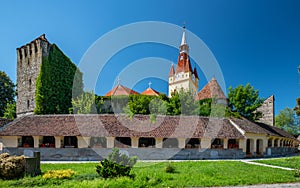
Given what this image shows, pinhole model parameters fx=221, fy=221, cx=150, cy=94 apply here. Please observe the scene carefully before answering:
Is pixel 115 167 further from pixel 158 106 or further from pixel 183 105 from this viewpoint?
pixel 183 105

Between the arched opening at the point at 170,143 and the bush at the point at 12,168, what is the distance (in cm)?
1212

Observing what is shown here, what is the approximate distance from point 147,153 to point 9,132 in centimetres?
1198

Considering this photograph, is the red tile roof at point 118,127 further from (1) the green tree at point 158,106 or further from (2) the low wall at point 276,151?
(1) the green tree at point 158,106

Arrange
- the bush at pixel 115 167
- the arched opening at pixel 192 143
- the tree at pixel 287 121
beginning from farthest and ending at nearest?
the tree at pixel 287 121
the arched opening at pixel 192 143
the bush at pixel 115 167

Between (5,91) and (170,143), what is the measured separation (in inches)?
1429

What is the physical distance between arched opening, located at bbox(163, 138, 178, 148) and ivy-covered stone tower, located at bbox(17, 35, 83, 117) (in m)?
16.0

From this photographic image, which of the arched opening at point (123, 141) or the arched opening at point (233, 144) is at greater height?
the arched opening at point (123, 141)

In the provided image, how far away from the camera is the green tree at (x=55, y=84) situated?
28.1 m

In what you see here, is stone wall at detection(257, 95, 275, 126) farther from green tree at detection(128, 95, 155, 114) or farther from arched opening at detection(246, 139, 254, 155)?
green tree at detection(128, 95, 155, 114)

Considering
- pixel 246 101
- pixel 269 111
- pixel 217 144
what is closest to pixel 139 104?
pixel 217 144

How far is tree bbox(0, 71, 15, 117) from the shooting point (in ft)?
134

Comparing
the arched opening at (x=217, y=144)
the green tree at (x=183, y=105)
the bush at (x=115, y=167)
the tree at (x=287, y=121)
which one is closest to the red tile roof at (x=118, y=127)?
the arched opening at (x=217, y=144)

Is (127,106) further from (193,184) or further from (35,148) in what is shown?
(193,184)

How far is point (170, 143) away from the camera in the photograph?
20.5 metres
